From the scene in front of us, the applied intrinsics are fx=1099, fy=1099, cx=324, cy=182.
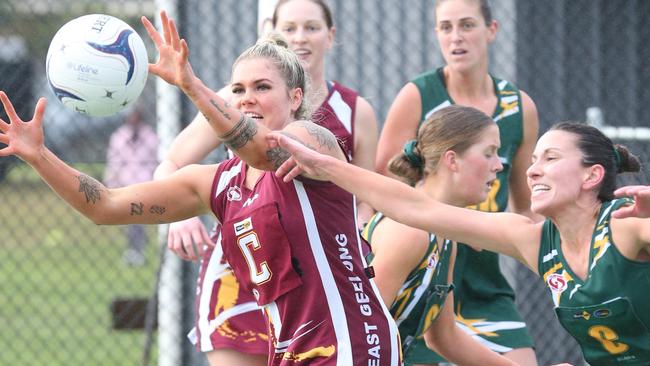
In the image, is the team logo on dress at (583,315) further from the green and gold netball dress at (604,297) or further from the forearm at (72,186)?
the forearm at (72,186)

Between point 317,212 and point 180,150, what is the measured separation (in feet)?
4.09

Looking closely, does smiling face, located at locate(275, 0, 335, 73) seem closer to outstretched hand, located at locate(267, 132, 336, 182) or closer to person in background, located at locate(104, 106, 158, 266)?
outstretched hand, located at locate(267, 132, 336, 182)

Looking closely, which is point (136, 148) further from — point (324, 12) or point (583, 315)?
point (583, 315)

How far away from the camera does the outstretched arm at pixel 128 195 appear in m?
3.31

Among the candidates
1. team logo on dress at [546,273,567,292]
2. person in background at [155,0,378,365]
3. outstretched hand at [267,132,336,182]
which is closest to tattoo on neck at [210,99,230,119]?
outstretched hand at [267,132,336,182]

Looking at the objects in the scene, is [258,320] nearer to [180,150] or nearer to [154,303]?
[180,150]

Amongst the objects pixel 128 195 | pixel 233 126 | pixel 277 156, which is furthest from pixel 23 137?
pixel 277 156

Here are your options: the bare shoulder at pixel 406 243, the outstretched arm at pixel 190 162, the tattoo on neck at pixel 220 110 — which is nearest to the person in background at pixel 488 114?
the outstretched arm at pixel 190 162

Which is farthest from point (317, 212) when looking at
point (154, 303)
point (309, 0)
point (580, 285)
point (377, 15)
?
point (377, 15)

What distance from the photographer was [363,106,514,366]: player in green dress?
3688 millimetres

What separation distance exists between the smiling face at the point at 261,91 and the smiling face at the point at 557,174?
0.85 m

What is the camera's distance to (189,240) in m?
4.21

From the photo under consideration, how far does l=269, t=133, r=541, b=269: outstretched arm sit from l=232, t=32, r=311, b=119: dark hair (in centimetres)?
36

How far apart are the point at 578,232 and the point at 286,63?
1071mm
